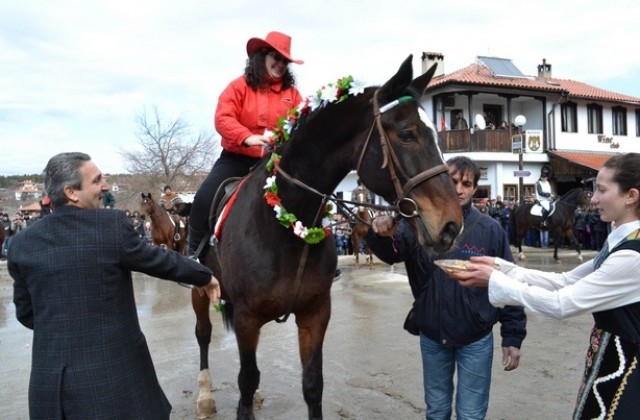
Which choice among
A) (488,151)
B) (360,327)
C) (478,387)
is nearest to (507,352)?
(478,387)

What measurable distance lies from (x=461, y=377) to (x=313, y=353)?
0.99 metres

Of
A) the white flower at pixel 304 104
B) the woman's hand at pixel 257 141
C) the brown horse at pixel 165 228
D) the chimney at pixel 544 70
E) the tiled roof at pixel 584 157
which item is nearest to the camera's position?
the white flower at pixel 304 104

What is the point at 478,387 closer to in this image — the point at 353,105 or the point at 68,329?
the point at 353,105

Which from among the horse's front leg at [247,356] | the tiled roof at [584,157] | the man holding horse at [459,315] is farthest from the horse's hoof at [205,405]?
the tiled roof at [584,157]

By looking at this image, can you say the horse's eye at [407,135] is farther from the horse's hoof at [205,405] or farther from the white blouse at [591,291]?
the horse's hoof at [205,405]

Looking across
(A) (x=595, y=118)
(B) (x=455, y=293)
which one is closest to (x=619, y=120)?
(A) (x=595, y=118)

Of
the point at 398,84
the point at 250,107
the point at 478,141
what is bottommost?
the point at 398,84

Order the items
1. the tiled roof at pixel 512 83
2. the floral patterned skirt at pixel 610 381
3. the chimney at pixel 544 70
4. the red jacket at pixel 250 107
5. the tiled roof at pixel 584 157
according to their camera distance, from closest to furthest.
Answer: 1. the floral patterned skirt at pixel 610 381
2. the red jacket at pixel 250 107
3. the tiled roof at pixel 584 157
4. the tiled roof at pixel 512 83
5. the chimney at pixel 544 70

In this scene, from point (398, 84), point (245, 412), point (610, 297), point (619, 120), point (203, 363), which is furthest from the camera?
point (619, 120)

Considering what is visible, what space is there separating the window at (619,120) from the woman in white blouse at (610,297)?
32946 mm

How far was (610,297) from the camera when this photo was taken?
2.12 meters

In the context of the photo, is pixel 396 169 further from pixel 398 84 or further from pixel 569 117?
pixel 569 117

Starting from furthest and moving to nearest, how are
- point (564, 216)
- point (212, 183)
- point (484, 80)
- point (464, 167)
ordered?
1. point (484, 80)
2. point (564, 216)
3. point (212, 183)
4. point (464, 167)

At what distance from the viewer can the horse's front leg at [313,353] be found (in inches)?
132
